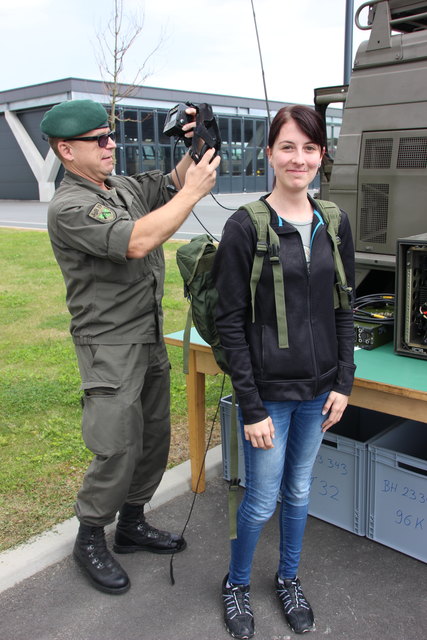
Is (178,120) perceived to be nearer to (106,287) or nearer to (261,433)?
(106,287)

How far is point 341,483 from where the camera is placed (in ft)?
9.83

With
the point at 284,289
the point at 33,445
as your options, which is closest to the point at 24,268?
the point at 33,445

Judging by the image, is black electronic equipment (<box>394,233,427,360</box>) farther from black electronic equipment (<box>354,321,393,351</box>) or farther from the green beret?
the green beret

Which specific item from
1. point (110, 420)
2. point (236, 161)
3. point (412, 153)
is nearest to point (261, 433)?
point (110, 420)

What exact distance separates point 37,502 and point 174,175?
1872 millimetres

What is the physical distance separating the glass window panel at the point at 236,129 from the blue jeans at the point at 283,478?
28126mm

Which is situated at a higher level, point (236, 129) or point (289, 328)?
point (236, 129)

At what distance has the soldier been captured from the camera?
7.13 feet

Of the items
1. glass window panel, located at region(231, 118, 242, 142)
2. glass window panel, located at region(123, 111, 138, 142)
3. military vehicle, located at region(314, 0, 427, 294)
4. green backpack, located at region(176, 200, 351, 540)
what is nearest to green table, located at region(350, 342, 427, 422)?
green backpack, located at region(176, 200, 351, 540)

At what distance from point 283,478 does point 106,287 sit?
1.04 metres

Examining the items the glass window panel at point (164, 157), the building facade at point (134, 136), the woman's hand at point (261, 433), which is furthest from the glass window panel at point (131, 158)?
the woman's hand at point (261, 433)

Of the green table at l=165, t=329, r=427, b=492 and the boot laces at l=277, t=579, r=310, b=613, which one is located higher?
the green table at l=165, t=329, r=427, b=492

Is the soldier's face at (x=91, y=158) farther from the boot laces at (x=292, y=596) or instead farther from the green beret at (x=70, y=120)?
the boot laces at (x=292, y=596)

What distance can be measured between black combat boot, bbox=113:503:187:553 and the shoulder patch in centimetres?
A: 144
